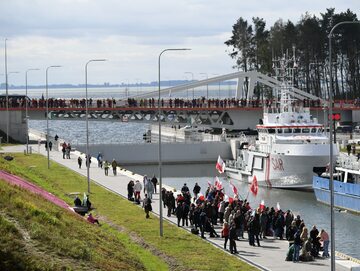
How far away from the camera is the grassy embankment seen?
25109 millimetres

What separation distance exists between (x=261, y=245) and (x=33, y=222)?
35.4 ft

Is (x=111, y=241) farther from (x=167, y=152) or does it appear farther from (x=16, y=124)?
(x=16, y=124)

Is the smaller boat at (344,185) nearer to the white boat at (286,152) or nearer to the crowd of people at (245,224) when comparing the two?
the white boat at (286,152)

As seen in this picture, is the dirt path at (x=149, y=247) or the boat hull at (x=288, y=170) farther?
the boat hull at (x=288, y=170)

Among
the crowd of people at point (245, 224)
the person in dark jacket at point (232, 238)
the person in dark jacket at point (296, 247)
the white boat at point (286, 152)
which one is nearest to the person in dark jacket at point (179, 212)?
the crowd of people at point (245, 224)

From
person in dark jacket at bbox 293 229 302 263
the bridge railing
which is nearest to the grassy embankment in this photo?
person in dark jacket at bbox 293 229 302 263

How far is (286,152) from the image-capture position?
69.2 m

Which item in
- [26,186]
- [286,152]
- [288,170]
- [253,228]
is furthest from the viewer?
[286,152]

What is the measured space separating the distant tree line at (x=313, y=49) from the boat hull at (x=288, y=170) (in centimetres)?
5321

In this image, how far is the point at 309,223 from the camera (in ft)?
161

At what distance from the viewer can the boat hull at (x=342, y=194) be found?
178 feet

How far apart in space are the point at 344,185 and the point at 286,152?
13.6m

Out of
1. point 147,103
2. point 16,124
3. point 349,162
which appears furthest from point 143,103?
point 349,162

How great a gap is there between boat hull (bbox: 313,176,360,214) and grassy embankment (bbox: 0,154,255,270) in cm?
1561
